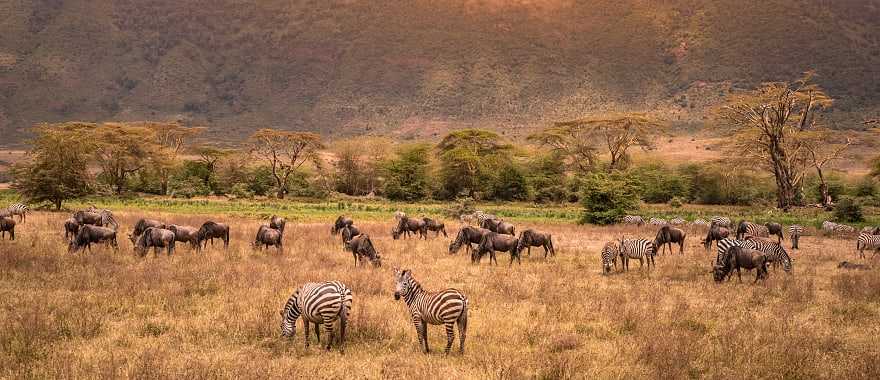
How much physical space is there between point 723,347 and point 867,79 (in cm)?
16191

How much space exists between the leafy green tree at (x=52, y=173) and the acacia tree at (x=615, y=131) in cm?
5176

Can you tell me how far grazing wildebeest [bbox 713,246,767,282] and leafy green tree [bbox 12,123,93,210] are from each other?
145ft

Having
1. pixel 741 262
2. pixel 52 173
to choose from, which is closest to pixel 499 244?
pixel 741 262

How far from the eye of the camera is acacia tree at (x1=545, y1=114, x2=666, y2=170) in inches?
2625

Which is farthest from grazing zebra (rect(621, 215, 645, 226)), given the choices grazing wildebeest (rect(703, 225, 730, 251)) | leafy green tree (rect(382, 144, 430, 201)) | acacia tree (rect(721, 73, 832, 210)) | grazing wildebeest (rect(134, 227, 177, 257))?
leafy green tree (rect(382, 144, 430, 201))

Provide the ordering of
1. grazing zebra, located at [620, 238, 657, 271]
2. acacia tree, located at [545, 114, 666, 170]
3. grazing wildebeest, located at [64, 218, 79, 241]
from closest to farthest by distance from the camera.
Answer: grazing zebra, located at [620, 238, 657, 271], grazing wildebeest, located at [64, 218, 79, 241], acacia tree, located at [545, 114, 666, 170]

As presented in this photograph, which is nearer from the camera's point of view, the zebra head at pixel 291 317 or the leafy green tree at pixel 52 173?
the zebra head at pixel 291 317

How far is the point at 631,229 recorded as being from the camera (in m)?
35.9

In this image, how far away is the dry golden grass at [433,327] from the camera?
8938 mm

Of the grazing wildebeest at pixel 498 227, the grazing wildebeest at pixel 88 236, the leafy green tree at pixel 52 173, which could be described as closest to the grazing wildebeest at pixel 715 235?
the grazing wildebeest at pixel 498 227

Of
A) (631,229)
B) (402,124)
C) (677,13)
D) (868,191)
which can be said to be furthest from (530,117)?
(631,229)

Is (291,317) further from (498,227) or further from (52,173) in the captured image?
(52,173)

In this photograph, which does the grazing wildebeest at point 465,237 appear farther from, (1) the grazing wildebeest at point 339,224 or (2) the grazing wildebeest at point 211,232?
(2) the grazing wildebeest at point 211,232

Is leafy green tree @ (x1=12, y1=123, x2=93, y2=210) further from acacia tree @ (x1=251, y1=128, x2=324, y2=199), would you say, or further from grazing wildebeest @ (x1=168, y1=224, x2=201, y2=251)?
acacia tree @ (x1=251, y1=128, x2=324, y2=199)
